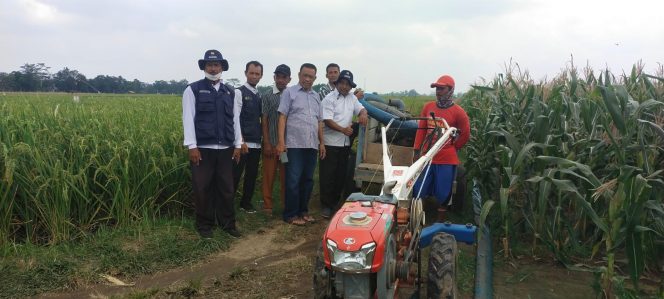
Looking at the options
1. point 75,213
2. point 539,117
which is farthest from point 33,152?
point 539,117

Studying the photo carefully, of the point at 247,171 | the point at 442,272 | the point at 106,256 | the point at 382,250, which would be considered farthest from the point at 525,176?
the point at 106,256

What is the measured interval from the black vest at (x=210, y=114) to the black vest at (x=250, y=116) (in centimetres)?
66

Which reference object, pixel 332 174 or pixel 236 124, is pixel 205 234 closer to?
pixel 236 124

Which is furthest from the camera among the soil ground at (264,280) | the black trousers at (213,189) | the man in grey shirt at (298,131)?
the man in grey shirt at (298,131)

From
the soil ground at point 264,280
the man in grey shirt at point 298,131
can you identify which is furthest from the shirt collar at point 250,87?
the soil ground at point 264,280

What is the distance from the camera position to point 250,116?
18.3ft

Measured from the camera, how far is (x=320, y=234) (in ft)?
17.5

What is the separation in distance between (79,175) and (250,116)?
6.32 feet

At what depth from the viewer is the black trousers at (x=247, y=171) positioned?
566 cm

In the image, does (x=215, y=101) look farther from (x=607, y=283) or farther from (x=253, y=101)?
(x=607, y=283)

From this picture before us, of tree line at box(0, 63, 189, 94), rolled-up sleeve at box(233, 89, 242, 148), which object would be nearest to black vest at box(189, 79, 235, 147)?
rolled-up sleeve at box(233, 89, 242, 148)

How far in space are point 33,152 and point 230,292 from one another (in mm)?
2281

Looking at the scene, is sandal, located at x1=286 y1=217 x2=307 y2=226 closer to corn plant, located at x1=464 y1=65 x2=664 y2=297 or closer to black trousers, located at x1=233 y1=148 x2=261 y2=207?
black trousers, located at x1=233 y1=148 x2=261 y2=207

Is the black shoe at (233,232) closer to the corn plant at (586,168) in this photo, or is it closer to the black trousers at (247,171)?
the black trousers at (247,171)
